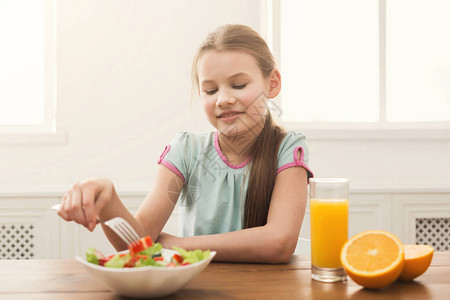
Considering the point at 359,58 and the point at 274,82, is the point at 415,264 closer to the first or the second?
the point at 274,82

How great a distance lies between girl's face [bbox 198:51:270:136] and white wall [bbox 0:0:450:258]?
49.1 inches

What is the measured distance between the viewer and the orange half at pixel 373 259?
2.56ft

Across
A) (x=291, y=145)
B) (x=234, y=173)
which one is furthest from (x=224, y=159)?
(x=291, y=145)

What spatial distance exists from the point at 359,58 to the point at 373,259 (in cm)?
216

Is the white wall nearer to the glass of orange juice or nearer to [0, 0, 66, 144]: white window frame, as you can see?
[0, 0, 66, 144]: white window frame

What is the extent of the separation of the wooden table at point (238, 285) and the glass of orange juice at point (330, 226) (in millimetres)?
27

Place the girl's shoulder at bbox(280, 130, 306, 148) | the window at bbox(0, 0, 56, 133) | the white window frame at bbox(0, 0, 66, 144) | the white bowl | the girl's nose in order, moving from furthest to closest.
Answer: the window at bbox(0, 0, 56, 133) → the white window frame at bbox(0, 0, 66, 144) → the girl's shoulder at bbox(280, 130, 306, 148) → the girl's nose → the white bowl

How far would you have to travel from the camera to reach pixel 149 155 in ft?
8.53

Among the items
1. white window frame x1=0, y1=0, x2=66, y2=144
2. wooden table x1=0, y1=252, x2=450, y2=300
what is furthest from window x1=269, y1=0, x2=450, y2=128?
wooden table x1=0, y1=252, x2=450, y2=300

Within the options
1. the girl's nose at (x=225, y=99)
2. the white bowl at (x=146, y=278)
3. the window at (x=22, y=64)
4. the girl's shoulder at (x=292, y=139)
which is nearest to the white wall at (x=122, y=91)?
the window at (x=22, y=64)

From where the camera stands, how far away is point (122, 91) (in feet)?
8.48

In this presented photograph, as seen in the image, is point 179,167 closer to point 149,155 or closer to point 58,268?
point 58,268

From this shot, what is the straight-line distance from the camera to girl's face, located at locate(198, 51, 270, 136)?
1296 mm

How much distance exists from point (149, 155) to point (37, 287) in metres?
1.77
